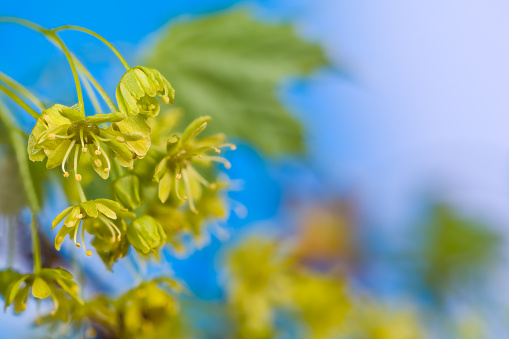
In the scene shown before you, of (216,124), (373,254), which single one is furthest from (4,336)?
(373,254)

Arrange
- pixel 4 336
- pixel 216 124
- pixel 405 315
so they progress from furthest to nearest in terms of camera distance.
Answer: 1. pixel 405 315
2. pixel 216 124
3. pixel 4 336

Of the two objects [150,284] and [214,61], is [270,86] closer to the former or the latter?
[214,61]

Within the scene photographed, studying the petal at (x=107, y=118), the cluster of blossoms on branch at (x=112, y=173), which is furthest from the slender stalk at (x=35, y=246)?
the petal at (x=107, y=118)

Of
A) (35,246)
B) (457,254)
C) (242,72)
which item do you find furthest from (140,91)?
(457,254)

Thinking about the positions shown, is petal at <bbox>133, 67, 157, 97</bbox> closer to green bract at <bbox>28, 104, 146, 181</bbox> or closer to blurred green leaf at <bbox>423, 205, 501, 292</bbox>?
green bract at <bbox>28, 104, 146, 181</bbox>

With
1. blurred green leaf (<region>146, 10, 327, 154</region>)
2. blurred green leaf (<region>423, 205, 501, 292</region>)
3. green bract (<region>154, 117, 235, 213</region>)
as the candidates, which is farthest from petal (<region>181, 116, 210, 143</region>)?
blurred green leaf (<region>423, 205, 501, 292</region>)

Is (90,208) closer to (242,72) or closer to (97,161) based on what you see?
(97,161)

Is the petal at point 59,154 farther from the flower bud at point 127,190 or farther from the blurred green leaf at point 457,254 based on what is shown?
the blurred green leaf at point 457,254
